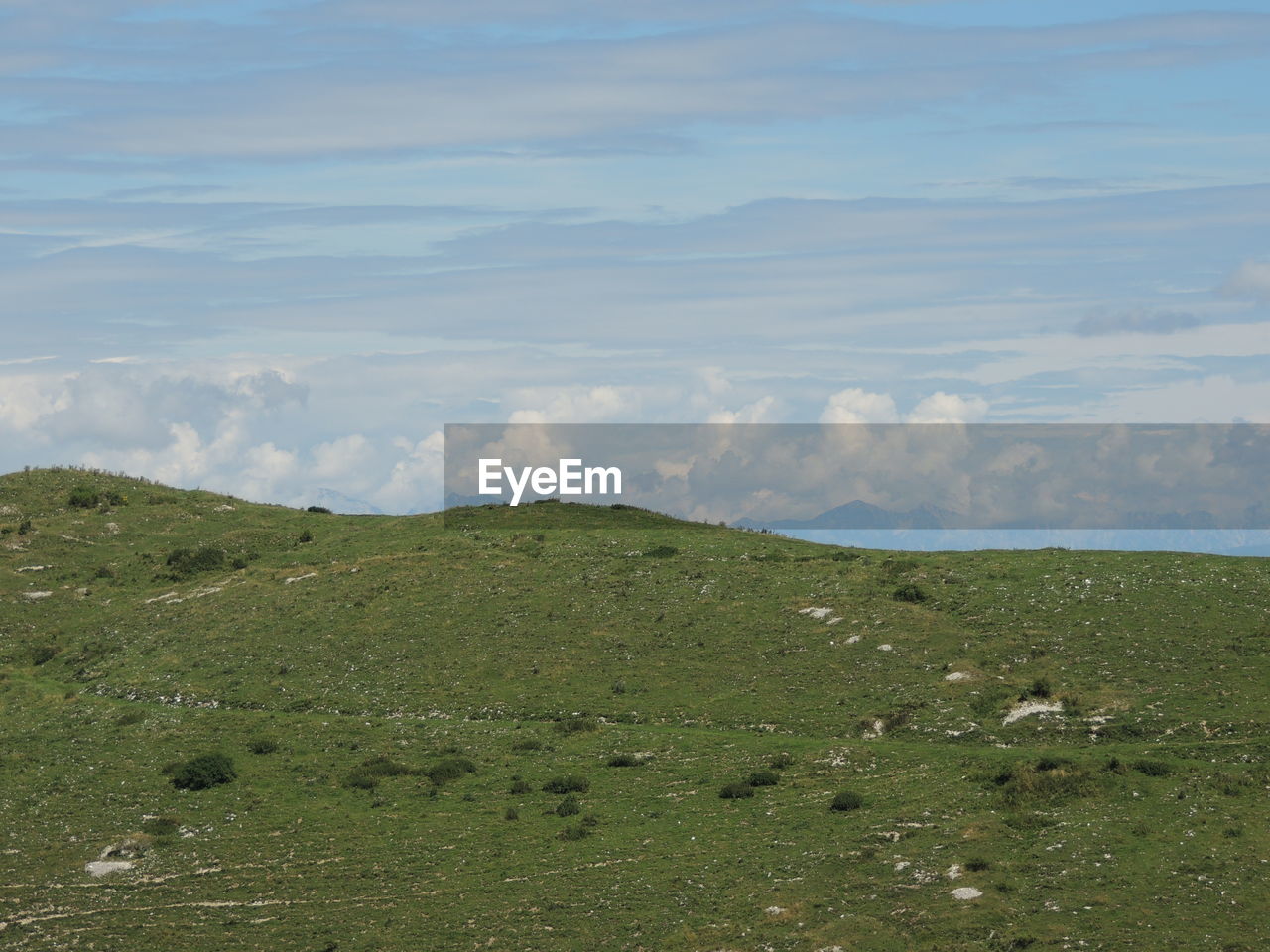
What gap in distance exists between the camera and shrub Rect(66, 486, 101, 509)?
12738 cm

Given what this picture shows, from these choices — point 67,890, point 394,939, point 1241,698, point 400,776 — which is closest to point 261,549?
point 400,776

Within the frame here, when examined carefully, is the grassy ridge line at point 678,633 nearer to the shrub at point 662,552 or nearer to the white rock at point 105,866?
the shrub at point 662,552

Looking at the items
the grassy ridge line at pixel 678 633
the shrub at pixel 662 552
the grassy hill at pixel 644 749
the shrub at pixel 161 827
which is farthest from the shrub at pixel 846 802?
the shrub at pixel 662 552

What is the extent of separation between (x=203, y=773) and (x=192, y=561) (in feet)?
172

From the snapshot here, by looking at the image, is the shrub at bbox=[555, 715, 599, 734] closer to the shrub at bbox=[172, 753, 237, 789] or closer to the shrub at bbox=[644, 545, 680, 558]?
the shrub at bbox=[172, 753, 237, 789]

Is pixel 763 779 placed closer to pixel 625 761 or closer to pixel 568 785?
pixel 625 761

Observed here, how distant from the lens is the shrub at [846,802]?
52037 mm

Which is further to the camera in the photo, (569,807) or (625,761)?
(625,761)

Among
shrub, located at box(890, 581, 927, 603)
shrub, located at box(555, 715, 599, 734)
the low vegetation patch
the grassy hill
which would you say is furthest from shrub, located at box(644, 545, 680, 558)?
the low vegetation patch

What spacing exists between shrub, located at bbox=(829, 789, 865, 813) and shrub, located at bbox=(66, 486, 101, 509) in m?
98.8

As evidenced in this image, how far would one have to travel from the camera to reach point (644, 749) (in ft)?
203

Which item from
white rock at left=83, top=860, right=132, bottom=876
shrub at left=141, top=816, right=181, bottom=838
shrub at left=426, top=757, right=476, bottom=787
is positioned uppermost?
shrub at left=426, top=757, right=476, bottom=787

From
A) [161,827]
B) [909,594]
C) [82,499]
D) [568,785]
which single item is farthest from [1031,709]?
[82,499]

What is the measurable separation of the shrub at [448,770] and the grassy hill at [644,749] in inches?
9.4
